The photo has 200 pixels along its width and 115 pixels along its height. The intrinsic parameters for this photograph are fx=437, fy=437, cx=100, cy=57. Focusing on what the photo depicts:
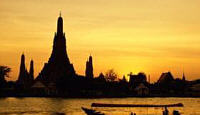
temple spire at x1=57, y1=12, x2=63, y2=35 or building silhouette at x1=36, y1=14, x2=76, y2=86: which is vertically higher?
temple spire at x1=57, y1=12, x2=63, y2=35

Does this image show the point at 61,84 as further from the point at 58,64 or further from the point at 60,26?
the point at 60,26

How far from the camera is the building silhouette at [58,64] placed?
144750mm

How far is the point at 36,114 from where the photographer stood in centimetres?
6788

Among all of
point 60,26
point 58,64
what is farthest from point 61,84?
point 60,26

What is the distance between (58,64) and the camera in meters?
151

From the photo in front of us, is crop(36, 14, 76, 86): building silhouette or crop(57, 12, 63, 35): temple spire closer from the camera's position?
crop(36, 14, 76, 86): building silhouette

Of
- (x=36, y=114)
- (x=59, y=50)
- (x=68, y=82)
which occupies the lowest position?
(x=36, y=114)

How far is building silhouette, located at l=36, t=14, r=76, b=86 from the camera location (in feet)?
475

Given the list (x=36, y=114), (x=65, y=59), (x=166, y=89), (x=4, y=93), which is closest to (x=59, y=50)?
(x=65, y=59)

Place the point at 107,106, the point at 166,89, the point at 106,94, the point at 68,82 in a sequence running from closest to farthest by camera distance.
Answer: the point at 107,106 → the point at 68,82 → the point at 106,94 → the point at 166,89

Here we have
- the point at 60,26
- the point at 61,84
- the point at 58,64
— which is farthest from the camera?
the point at 60,26

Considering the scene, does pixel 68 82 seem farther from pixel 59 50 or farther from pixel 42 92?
pixel 59 50

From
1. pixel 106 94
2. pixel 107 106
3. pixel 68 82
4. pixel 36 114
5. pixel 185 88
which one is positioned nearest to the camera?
pixel 36 114

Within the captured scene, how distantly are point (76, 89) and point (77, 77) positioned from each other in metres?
6.57
